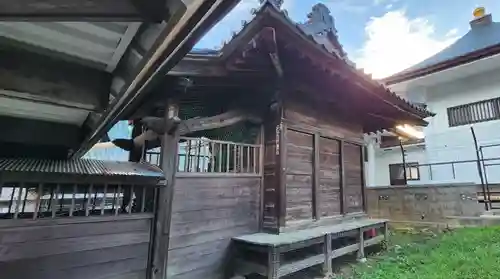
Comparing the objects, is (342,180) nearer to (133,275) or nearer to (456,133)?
(133,275)

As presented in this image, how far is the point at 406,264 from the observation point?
4.60 metres

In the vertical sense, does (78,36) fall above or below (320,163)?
above

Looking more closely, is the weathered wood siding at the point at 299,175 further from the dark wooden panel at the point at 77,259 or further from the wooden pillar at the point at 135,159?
the dark wooden panel at the point at 77,259

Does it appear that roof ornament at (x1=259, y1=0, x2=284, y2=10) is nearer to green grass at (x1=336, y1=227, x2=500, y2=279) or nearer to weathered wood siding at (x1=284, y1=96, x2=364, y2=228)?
weathered wood siding at (x1=284, y1=96, x2=364, y2=228)

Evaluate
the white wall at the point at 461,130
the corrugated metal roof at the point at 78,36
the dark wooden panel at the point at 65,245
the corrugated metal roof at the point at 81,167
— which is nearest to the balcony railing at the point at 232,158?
the corrugated metal roof at the point at 81,167

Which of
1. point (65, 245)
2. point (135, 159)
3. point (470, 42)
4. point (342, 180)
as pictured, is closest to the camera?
point (65, 245)

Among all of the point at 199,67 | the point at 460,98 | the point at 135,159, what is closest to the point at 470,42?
the point at 460,98

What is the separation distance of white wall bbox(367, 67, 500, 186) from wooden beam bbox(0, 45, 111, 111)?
34.2ft

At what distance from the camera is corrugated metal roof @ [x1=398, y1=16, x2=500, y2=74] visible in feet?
33.5

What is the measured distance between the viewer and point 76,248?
9.26 feet

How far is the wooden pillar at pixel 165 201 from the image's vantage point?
11.0 feet

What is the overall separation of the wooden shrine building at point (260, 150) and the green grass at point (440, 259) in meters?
0.50

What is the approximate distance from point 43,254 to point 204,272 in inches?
74.1

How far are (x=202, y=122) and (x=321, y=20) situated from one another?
4.77 meters
